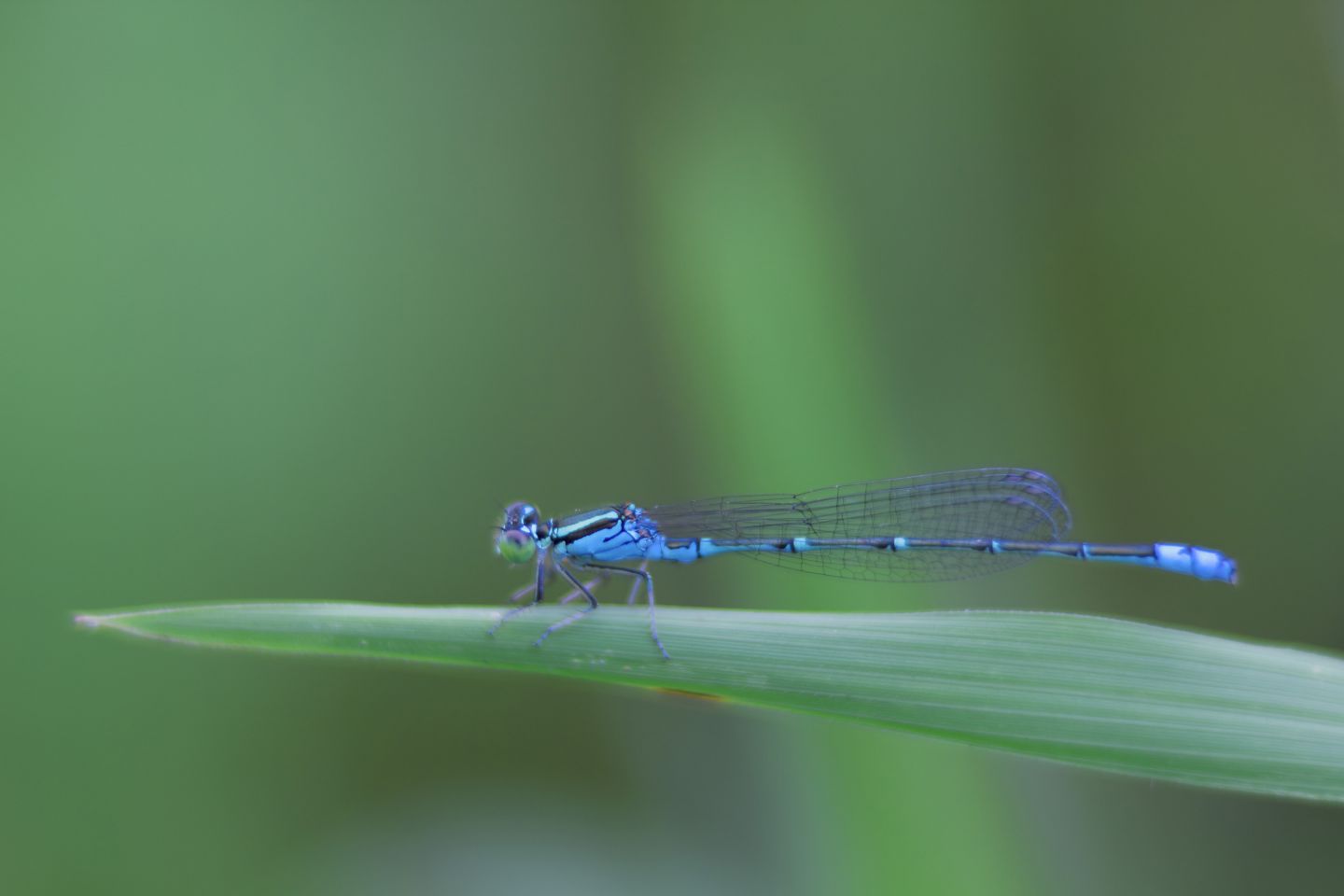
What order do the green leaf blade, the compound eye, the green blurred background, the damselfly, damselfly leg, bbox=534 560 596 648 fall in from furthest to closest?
1. the green blurred background
2. the damselfly
3. the compound eye
4. damselfly leg, bbox=534 560 596 648
5. the green leaf blade

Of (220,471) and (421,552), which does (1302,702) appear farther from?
(220,471)

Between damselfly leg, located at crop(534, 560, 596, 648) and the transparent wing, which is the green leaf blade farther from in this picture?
the transparent wing

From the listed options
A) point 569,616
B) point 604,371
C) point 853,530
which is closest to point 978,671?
point 569,616

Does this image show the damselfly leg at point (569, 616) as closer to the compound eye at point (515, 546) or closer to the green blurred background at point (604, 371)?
the compound eye at point (515, 546)

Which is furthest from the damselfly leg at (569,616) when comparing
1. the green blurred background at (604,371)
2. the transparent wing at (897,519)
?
the green blurred background at (604,371)

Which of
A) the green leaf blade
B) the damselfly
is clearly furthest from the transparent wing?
the green leaf blade

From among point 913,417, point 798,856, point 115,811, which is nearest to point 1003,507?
point 913,417
